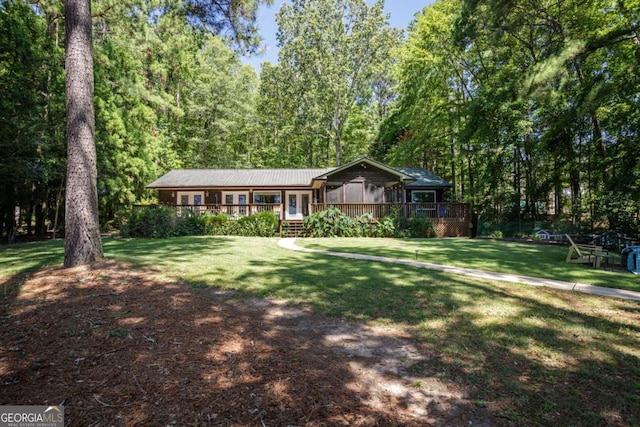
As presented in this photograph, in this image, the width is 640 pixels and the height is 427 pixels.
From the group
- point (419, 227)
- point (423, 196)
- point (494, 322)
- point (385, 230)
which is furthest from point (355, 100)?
point (494, 322)

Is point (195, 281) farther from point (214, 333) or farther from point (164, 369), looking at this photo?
point (164, 369)

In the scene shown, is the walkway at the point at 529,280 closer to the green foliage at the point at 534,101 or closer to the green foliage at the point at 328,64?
the green foliage at the point at 534,101

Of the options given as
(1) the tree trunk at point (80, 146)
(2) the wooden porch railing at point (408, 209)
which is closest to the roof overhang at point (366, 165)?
(2) the wooden porch railing at point (408, 209)

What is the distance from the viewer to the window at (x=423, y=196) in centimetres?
2330

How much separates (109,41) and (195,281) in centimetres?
1880

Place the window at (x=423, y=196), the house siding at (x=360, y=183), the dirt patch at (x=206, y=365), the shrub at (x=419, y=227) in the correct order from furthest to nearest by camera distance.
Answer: the window at (x=423, y=196) < the house siding at (x=360, y=183) < the shrub at (x=419, y=227) < the dirt patch at (x=206, y=365)

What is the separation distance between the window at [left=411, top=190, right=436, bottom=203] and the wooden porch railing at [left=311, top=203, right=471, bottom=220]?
145 inches

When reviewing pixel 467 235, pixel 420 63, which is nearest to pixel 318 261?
pixel 467 235

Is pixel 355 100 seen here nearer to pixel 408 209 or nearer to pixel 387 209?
pixel 408 209

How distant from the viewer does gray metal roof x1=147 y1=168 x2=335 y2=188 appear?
2262 cm

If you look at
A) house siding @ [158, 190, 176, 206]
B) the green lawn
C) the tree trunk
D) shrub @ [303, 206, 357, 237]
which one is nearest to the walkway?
the green lawn

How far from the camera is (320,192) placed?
23875mm

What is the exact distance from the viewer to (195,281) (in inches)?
222

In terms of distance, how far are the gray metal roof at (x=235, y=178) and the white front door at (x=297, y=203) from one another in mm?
1095
